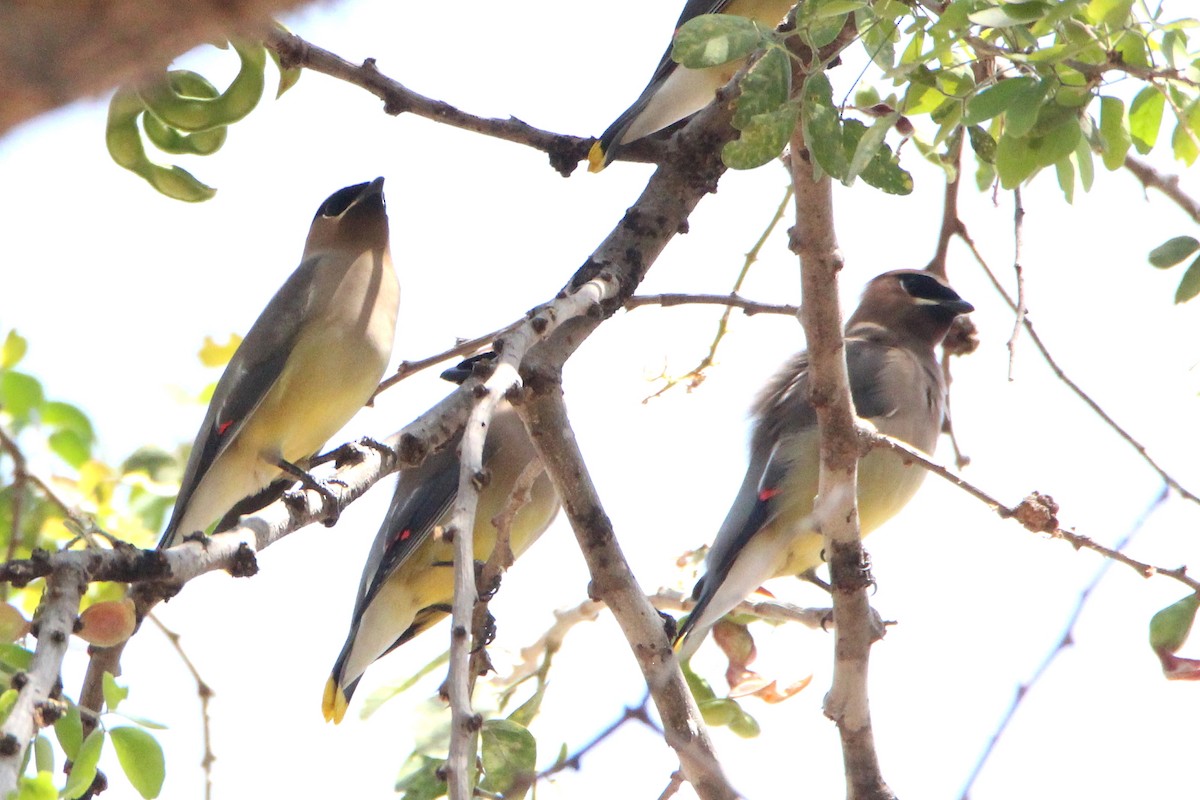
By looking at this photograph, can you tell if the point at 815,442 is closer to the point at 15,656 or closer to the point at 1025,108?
the point at 1025,108

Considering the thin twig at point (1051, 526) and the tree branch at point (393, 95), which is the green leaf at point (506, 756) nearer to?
the thin twig at point (1051, 526)

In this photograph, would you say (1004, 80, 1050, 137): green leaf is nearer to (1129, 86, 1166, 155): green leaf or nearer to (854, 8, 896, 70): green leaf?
(854, 8, 896, 70): green leaf

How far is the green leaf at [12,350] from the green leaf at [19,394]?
5 centimetres

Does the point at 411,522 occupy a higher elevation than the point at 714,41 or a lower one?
higher

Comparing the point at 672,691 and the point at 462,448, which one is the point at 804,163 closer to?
the point at 462,448

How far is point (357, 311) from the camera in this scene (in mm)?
4305

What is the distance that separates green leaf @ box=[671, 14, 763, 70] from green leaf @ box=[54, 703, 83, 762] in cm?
130

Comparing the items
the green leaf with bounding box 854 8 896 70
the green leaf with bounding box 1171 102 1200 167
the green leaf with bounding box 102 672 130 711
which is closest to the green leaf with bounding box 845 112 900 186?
the green leaf with bounding box 854 8 896 70

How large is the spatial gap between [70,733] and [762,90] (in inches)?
54.5

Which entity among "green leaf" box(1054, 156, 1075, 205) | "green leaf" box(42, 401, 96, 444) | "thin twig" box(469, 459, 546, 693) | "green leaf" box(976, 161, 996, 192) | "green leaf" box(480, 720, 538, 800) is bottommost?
"green leaf" box(480, 720, 538, 800)

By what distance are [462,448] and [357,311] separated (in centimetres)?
247

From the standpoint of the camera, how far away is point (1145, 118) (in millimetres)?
2734

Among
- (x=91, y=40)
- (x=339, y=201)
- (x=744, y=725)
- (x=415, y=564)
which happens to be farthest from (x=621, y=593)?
(x=339, y=201)

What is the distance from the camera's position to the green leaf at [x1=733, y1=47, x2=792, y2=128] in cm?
225
